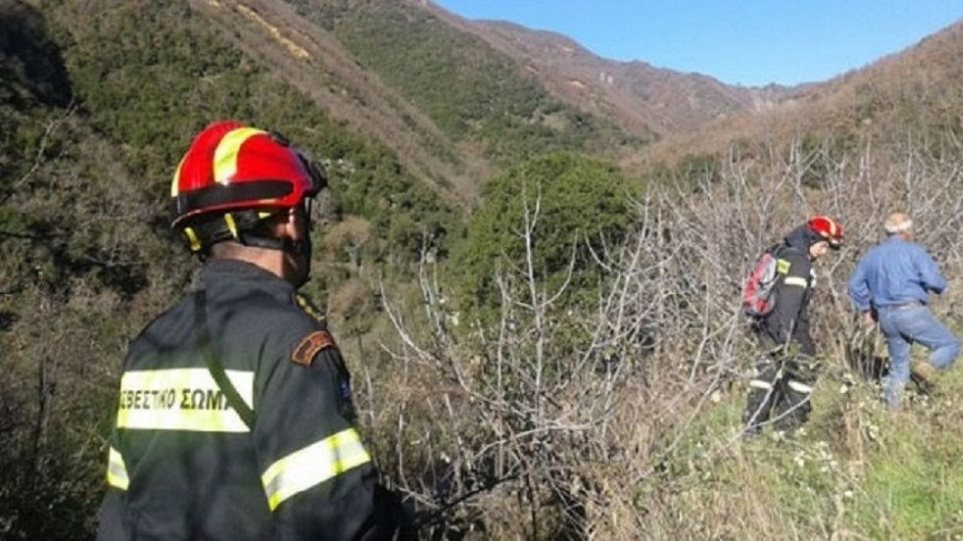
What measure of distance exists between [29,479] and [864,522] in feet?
14.8

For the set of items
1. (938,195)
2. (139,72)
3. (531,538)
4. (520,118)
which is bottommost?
(520,118)

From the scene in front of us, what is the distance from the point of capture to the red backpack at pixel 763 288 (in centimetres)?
629

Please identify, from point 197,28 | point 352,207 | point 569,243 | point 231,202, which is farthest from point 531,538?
point 197,28

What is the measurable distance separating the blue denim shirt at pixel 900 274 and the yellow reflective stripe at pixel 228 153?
213 inches

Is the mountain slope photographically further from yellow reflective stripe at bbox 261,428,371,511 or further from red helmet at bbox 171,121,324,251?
yellow reflective stripe at bbox 261,428,371,511

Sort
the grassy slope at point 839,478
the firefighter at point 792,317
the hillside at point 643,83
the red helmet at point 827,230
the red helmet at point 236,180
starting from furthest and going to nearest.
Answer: the hillside at point 643,83 < the red helmet at point 827,230 < the firefighter at point 792,317 < the grassy slope at point 839,478 < the red helmet at point 236,180

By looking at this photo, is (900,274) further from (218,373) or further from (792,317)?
(218,373)

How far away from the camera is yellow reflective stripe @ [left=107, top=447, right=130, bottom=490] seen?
1938 millimetres

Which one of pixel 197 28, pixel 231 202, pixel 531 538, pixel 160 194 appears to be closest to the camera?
pixel 231 202

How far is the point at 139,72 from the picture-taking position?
1197 inches

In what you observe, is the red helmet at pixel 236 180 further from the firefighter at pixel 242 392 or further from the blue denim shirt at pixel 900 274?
the blue denim shirt at pixel 900 274

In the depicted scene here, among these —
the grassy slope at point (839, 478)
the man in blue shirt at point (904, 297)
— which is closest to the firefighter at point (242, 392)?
the grassy slope at point (839, 478)

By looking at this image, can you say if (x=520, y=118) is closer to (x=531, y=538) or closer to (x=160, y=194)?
(x=160, y=194)

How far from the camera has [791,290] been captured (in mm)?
6199
